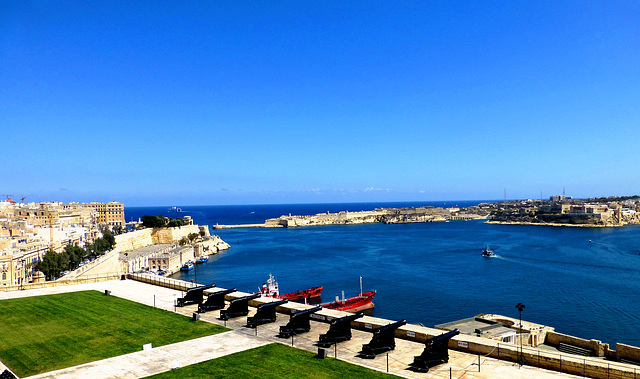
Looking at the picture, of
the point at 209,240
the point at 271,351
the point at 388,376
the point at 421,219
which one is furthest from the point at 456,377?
the point at 421,219

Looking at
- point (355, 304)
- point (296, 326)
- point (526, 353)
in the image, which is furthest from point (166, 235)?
point (526, 353)

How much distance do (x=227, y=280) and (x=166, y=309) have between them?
3483cm

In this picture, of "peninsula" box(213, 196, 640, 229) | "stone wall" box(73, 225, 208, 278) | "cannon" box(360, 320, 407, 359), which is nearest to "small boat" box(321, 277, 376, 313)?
"stone wall" box(73, 225, 208, 278)

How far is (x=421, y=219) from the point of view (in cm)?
19188

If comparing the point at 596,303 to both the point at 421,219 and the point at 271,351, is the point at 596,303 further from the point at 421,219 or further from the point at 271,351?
the point at 421,219

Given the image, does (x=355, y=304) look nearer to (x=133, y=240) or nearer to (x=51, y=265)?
(x=51, y=265)

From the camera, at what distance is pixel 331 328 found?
14.3 metres

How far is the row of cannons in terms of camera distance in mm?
12130

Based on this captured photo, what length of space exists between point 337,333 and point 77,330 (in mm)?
10071

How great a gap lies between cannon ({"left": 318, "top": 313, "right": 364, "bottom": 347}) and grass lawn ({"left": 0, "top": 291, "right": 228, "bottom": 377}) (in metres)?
4.53

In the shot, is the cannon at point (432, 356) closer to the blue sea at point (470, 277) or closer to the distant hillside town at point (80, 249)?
the blue sea at point (470, 277)

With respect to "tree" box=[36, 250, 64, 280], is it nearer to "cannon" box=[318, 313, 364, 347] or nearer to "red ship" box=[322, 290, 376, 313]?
"red ship" box=[322, 290, 376, 313]

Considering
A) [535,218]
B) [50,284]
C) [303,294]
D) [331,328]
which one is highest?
[331,328]

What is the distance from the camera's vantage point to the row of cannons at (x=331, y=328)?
478 inches
